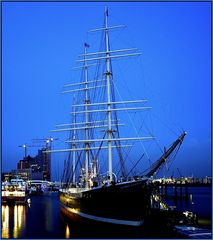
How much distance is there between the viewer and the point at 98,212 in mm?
32125

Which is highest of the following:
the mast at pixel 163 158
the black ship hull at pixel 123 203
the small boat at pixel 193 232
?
the mast at pixel 163 158

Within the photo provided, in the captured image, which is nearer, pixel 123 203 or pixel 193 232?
pixel 123 203

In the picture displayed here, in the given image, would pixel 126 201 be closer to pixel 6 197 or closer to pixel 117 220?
pixel 117 220

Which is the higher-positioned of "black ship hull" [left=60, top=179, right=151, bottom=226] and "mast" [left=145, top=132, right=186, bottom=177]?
"mast" [left=145, top=132, right=186, bottom=177]

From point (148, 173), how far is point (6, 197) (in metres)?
42.0

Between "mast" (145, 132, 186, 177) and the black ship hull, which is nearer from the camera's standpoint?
the black ship hull

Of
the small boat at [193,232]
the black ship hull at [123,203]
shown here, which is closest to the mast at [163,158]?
the black ship hull at [123,203]

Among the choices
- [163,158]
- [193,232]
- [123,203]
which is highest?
[163,158]

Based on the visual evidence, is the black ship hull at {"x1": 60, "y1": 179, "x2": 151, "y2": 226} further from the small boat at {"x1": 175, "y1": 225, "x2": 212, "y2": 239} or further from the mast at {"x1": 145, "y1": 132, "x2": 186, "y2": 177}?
the small boat at {"x1": 175, "y1": 225, "x2": 212, "y2": 239}

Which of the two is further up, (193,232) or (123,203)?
(123,203)

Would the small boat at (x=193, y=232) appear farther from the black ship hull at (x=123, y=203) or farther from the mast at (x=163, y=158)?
the mast at (x=163, y=158)

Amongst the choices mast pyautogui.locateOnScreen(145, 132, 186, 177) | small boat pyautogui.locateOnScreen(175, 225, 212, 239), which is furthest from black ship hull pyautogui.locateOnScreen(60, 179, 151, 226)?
small boat pyautogui.locateOnScreen(175, 225, 212, 239)

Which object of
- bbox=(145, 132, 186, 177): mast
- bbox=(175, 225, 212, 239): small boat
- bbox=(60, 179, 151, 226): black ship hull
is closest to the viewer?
bbox=(60, 179, 151, 226): black ship hull

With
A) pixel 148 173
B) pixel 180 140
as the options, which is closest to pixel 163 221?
pixel 148 173
